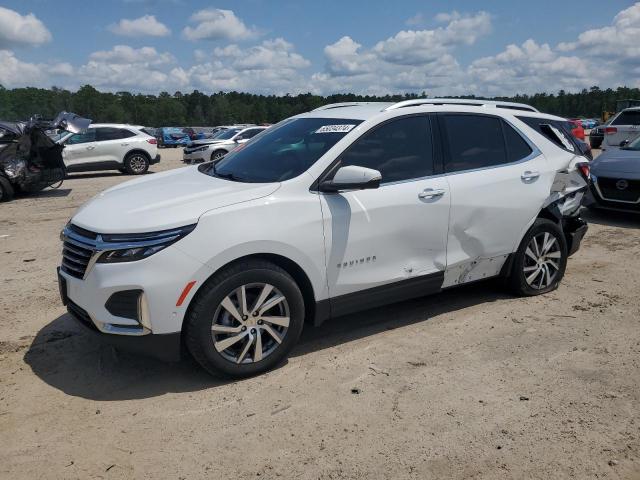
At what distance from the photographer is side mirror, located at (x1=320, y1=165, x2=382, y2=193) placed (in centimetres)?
376

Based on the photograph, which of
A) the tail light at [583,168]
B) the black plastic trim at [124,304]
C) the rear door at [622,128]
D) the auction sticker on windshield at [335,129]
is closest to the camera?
the black plastic trim at [124,304]

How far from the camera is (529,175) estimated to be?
495cm

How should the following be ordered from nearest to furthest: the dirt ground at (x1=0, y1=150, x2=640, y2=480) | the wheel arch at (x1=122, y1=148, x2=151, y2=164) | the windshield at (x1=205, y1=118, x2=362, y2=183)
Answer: the dirt ground at (x1=0, y1=150, x2=640, y2=480)
the windshield at (x1=205, y1=118, x2=362, y2=183)
the wheel arch at (x1=122, y1=148, x2=151, y2=164)

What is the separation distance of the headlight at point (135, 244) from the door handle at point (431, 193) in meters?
1.87

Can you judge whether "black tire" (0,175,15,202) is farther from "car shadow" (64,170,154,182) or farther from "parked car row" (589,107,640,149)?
"parked car row" (589,107,640,149)

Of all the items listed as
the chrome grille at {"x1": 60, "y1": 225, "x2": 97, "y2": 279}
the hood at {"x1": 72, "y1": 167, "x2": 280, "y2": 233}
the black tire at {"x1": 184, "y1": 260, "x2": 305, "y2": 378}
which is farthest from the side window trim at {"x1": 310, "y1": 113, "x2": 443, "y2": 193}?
the chrome grille at {"x1": 60, "y1": 225, "x2": 97, "y2": 279}

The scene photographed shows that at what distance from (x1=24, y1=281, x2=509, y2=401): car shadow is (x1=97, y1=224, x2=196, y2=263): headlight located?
664 millimetres

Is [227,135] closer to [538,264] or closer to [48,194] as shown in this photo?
[48,194]

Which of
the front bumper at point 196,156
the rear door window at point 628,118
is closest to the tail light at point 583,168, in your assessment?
the rear door window at point 628,118

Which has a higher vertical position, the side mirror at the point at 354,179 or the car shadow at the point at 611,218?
the side mirror at the point at 354,179

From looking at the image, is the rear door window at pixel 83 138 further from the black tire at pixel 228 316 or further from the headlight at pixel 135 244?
the black tire at pixel 228 316

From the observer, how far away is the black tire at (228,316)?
11.2 ft

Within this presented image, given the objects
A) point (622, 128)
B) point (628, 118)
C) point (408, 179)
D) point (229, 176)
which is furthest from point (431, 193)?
point (628, 118)

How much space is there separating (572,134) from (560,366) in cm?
274
